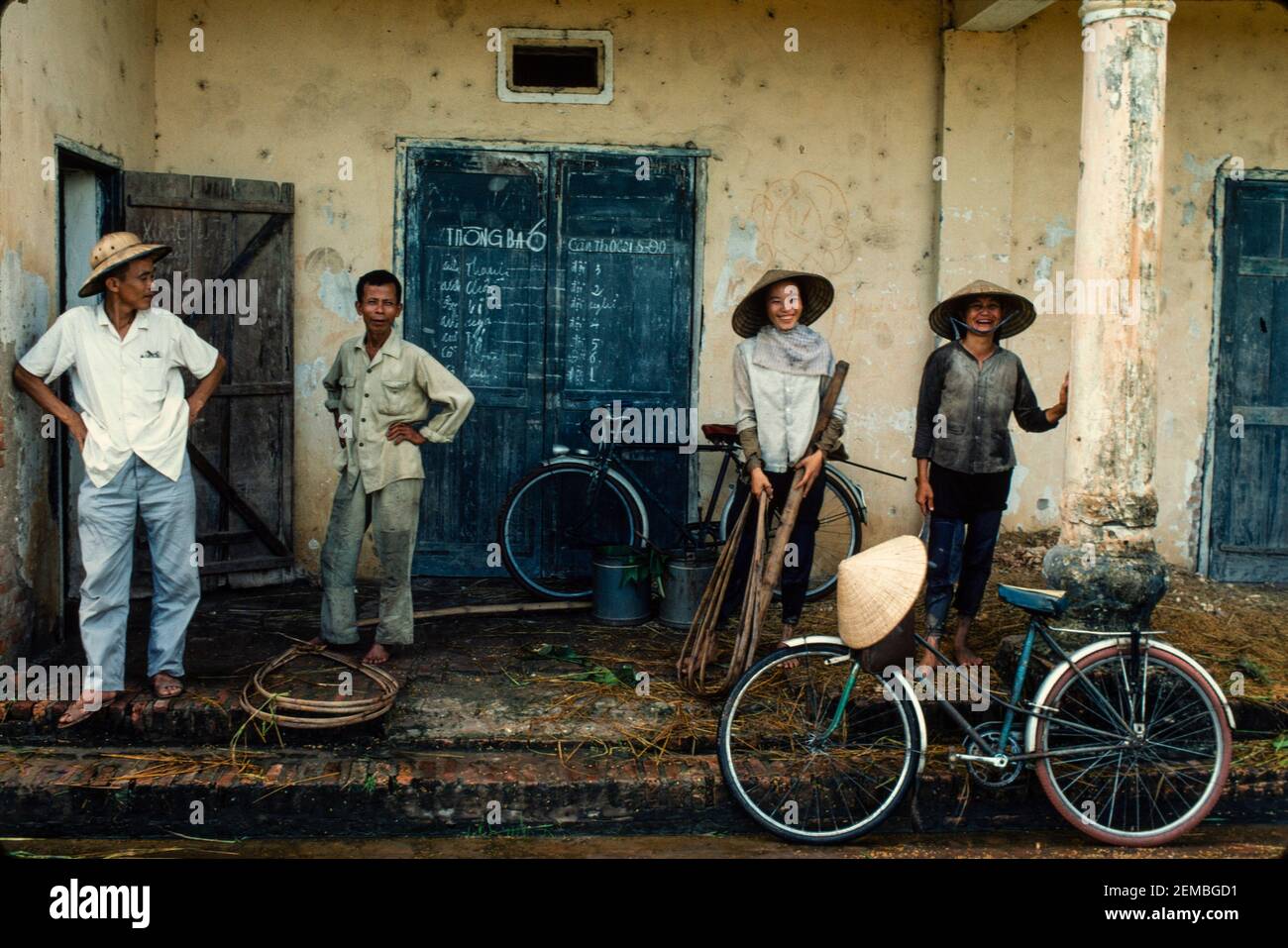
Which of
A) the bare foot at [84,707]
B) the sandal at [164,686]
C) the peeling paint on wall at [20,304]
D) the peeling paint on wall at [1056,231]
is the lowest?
the bare foot at [84,707]

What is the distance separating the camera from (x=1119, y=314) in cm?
543

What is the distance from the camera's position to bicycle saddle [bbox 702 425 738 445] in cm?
727

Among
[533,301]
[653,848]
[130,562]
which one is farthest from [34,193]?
[653,848]

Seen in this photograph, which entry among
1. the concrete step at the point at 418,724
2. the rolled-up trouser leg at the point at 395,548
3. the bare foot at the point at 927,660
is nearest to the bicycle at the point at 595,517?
the rolled-up trouser leg at the point at 395,548

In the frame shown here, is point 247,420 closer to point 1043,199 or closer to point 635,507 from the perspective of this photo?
point 635,507

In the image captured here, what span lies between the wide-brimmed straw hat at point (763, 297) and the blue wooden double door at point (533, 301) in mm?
1786

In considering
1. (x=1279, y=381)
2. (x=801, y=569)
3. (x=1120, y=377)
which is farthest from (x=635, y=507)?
(x=1279, y=381)

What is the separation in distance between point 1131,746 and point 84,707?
4481 millimetres

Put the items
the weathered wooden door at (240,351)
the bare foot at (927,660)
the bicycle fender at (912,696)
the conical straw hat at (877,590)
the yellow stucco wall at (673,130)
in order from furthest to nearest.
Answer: the yellow stucco wall at (673,130), the weathered wooden door at (240,351), the bare foot at (927,660), the bicycle fender at (912,696), the conical straw hat at (877,590)

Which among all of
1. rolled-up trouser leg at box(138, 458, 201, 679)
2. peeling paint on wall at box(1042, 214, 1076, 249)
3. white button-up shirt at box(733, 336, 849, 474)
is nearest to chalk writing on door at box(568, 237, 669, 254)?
white button-up shirt at box(733, 336, 849, 474)

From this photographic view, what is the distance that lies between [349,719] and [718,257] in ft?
13.0

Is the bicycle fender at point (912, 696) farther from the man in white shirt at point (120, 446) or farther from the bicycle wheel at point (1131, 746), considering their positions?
the man in white shirt at point (120, 446)

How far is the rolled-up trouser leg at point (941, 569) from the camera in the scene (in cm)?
581

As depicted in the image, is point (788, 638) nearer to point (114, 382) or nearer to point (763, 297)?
point (763, 297)
